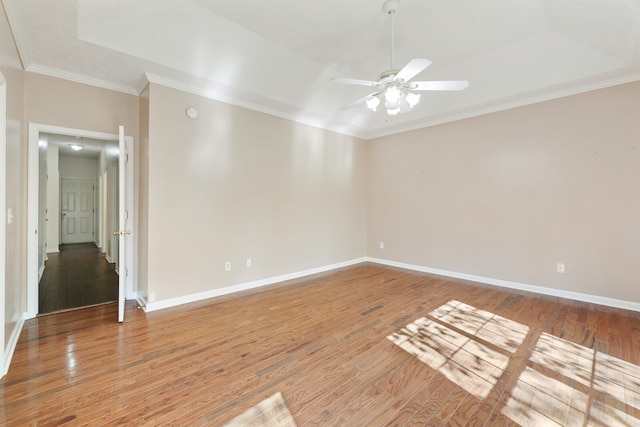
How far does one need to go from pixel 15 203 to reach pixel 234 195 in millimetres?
2181

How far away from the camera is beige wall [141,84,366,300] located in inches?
133

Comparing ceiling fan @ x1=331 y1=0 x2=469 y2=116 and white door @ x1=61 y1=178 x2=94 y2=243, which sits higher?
ceiling fan @ x1=331 y1=0 x2=469 y2=116

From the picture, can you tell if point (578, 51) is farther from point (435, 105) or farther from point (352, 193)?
point (352, 193)

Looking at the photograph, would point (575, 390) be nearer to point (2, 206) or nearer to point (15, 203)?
point (2, 206)

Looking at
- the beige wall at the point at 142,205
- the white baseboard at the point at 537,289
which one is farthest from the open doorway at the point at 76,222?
the white baseboard at the point at 537,289

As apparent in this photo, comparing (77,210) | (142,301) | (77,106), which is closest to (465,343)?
(142,301)

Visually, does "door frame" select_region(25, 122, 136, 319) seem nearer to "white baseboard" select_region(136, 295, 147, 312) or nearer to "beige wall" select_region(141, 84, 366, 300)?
"white baseboard" select_region(136, 295, 147, 312)

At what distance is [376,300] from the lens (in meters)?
3.70

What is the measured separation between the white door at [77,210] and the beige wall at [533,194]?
988cm

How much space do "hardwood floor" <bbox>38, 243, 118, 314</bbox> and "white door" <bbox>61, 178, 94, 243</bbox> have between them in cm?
245

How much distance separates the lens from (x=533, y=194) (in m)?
4.00

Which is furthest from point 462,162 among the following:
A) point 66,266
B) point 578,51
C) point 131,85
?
point 66,266

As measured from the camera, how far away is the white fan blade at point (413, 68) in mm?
2062

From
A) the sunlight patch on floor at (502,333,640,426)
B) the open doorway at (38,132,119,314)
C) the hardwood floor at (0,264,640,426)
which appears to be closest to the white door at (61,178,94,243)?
the open doorway at (38,132,119,314)
